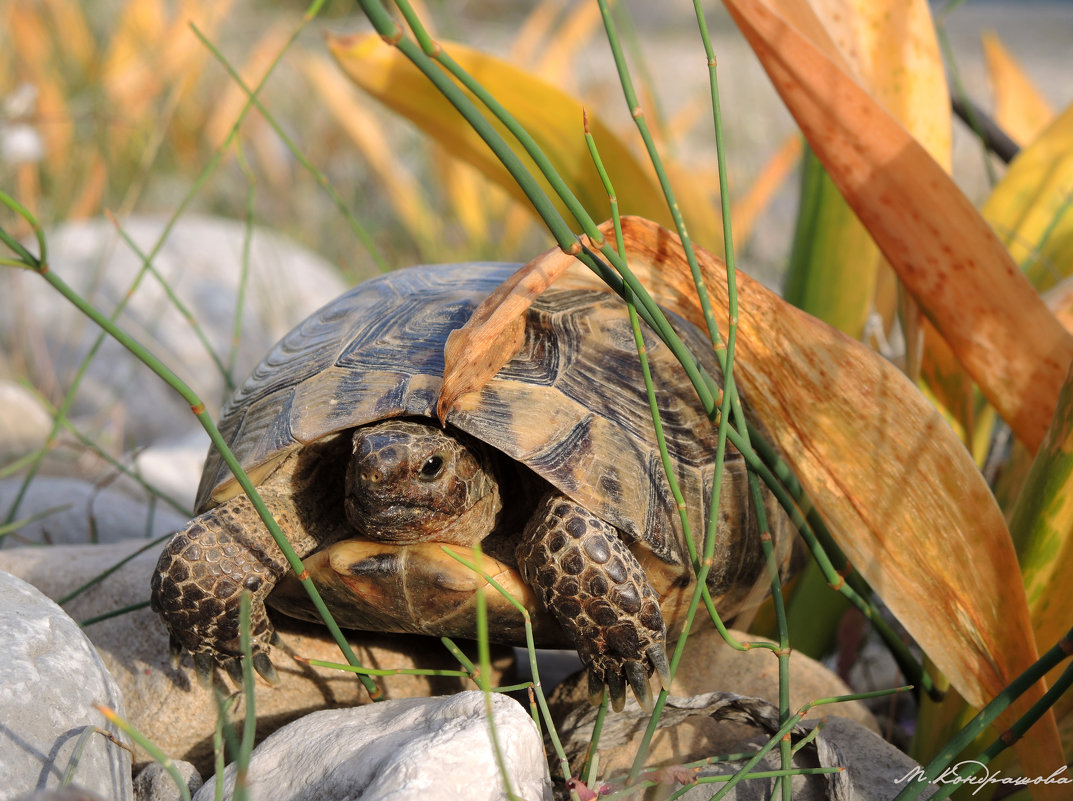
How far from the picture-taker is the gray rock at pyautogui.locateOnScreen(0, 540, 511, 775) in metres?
1.09

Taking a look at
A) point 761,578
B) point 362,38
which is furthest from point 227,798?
point 362,38

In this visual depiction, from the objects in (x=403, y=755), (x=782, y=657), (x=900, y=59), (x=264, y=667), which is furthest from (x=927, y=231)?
(x=264, y=667)

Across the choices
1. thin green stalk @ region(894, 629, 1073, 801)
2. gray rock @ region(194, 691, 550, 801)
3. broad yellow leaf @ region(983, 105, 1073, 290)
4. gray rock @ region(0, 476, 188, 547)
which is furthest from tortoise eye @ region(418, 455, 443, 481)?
broad yellow leaf @ region(983, 105, 1073, 290)

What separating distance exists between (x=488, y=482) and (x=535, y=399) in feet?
0.49

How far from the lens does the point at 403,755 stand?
78cm

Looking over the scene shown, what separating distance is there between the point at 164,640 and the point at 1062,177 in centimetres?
150

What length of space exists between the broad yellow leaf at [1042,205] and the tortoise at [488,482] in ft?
2.00

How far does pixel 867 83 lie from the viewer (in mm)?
1267

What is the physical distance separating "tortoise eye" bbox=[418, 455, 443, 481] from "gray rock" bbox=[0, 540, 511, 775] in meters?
0.30

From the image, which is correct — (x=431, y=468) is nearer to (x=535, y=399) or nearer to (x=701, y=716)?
(x=535, y=399)

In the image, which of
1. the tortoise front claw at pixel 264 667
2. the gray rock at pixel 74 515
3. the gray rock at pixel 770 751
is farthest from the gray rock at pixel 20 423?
the gray rock at pixel 770 751

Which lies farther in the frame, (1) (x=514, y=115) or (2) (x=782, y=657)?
(1) (x=514, y=115)

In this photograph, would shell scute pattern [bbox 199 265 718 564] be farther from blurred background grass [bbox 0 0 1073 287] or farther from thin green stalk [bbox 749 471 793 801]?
blurred background grass [bbox 0 0 1073 287]

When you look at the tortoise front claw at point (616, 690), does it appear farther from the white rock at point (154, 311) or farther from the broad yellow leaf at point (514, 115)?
the white rock at point (154, 311)
